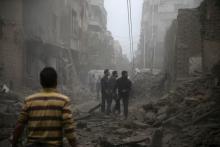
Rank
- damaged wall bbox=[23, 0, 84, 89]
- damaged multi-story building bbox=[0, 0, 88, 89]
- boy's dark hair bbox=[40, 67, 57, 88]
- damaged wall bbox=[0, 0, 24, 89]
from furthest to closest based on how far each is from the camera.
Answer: damaged wall bbox=[23, 0, 84, 89], damaged multi-story building bbox=[0, 0, 88, 89], damaged wall bbox=[0, 0, 24, 89], boy's dark hair bbox=[40, 67, 57, 88]

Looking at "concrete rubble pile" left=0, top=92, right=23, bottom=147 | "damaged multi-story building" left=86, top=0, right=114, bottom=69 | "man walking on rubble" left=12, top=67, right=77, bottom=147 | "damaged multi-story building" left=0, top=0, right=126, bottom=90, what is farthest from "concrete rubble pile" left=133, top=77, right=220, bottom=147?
"damaged multi-story building" left=86, top=0, right=114, bottom=69

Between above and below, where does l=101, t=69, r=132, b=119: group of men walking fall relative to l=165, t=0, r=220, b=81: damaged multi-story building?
below

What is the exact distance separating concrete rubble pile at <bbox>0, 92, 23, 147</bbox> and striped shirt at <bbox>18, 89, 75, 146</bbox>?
4020mm

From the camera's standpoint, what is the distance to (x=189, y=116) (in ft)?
33.6

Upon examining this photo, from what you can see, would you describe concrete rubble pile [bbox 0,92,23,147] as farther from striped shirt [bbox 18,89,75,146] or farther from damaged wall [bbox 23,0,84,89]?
damaged wall [bbox 23,0,84,89]

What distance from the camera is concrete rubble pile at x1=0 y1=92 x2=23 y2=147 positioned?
845 cm

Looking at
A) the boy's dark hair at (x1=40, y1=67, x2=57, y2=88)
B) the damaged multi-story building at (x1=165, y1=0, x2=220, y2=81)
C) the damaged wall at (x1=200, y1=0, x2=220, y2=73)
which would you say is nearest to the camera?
the boy's dark hair at (x1=40, y1=67, x2=57, y2=88)

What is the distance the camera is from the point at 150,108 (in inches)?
522

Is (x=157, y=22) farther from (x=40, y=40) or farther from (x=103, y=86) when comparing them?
(x=103, y=86)

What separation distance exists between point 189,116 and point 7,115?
5.10m

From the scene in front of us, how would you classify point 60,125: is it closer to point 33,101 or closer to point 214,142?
point 33,101

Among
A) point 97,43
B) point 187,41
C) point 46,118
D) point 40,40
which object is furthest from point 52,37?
point 46,118

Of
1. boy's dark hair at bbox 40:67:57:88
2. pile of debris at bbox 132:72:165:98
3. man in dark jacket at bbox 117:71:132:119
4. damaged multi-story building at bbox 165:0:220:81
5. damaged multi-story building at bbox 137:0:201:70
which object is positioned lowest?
pile of debris at bbox 132:72:165:98

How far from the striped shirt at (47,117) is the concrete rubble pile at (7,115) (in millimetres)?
4020
